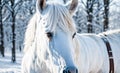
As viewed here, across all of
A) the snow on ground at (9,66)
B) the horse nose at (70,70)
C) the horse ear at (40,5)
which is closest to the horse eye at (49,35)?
the horse ear at (40,5)

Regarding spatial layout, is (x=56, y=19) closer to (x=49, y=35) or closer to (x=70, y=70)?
(x=49, y=35)

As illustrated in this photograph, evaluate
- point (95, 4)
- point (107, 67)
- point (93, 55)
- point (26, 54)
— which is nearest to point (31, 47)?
point (26, 54)

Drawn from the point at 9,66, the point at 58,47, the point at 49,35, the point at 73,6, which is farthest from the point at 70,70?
the point at 9,66

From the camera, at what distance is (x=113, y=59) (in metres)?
4.02

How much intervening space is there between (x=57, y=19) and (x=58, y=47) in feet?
0.84

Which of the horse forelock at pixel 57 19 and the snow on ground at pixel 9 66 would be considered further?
the snow on ground at pixel 9 66

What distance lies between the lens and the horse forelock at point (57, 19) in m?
3.09

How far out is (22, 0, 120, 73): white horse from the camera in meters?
3.04

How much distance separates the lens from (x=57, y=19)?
122 inches

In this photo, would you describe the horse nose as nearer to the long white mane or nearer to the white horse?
the white horse

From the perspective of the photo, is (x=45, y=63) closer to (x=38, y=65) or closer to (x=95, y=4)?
(x=38, y=65)

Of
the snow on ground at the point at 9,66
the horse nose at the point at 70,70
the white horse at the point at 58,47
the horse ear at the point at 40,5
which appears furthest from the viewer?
the snow on ground at the point at 9,66

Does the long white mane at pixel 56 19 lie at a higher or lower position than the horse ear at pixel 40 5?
lower

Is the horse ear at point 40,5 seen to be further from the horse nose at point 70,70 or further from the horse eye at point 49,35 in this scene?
the horse nose at point 70,70
